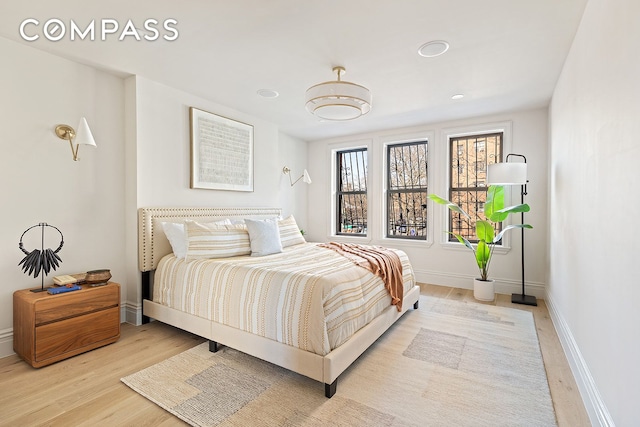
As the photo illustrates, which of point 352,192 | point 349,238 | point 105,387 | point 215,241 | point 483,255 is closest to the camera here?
point 105,387

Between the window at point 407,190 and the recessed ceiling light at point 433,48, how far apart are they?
248 cm

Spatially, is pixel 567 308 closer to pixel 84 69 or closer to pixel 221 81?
pixel 221 81

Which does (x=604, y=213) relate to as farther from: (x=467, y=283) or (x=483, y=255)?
(x=467, y=283)

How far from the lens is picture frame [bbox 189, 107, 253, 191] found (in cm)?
366

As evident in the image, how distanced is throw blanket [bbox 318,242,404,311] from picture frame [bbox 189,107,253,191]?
181cm

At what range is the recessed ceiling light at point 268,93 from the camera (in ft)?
11.4

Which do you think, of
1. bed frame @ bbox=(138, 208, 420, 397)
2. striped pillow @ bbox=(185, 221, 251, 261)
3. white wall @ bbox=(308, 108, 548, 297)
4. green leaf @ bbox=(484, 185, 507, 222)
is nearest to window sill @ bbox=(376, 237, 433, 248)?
white wall @ bbox=(308, 108, 548, 297)

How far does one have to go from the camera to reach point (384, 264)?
2.88m

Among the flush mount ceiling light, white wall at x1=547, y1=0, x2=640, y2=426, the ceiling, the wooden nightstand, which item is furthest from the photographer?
the flush mount ceiling light

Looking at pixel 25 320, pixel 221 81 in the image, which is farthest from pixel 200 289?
pixel 221 81

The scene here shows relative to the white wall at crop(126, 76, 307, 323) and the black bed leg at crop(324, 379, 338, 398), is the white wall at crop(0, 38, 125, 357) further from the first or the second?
the black bed leg at crop(324, 379, 338, 398)

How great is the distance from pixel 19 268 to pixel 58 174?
0.84 metres

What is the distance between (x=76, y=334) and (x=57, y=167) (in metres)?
1.46

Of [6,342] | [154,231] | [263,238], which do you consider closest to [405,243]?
[263,238]
